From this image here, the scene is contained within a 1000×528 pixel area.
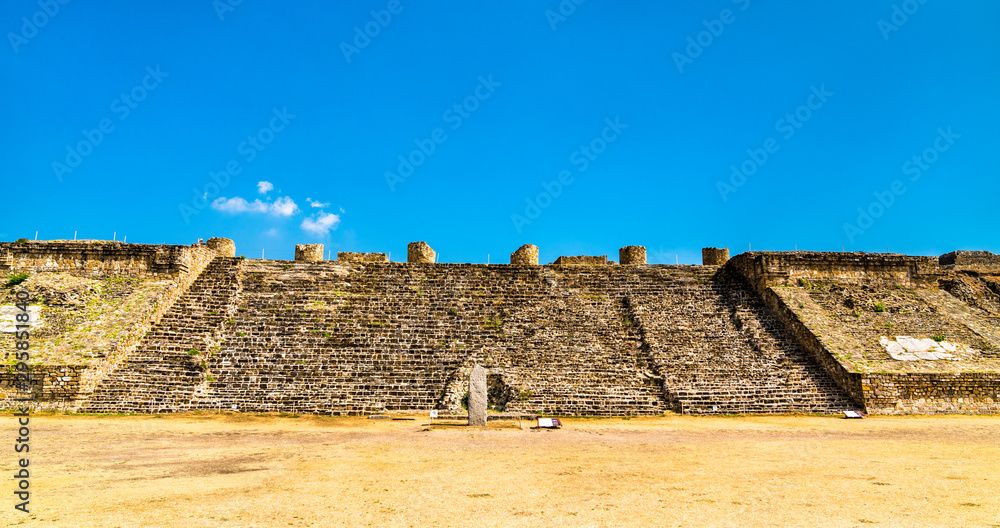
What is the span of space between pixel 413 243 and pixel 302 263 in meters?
5.05

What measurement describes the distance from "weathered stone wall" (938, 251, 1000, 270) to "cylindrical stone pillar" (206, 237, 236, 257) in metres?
34.1

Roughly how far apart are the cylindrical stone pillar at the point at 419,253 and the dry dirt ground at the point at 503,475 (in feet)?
40.3

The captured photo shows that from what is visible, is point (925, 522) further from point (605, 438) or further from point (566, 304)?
point (566, 304)

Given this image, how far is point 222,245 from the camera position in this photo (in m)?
23.0

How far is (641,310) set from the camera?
62.3 feet

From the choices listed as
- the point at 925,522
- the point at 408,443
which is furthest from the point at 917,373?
the point at 408,443

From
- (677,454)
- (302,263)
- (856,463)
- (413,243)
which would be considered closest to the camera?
(856,463)

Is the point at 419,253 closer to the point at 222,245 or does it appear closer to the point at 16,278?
the point at 222,245

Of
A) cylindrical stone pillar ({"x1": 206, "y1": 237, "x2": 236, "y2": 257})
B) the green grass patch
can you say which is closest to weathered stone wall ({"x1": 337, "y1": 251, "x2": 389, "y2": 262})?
cylindrical stone pillar ({"x1": 206, "y1": 237, "x2": 236, "y2": 257})

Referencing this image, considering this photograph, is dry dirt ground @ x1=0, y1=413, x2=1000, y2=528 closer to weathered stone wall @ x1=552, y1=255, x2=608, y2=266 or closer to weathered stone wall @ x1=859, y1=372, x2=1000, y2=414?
weathered stone wall @ x1=859, y1=372, x2=1000, y2=414

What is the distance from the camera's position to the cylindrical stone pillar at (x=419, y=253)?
23.8m

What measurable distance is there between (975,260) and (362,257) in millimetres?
30001

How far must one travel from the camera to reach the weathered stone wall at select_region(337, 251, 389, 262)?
23.4 meters

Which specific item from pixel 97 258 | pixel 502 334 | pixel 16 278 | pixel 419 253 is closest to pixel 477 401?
pixel 502 334
